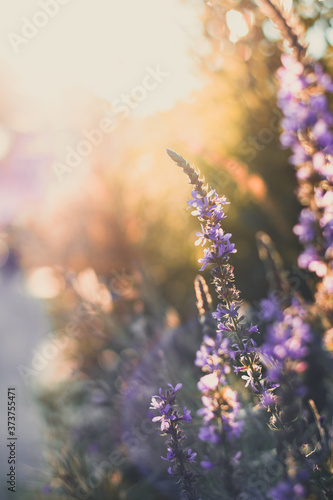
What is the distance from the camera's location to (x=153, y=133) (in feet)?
7.36

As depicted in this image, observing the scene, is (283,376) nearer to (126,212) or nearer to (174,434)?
(174,434)

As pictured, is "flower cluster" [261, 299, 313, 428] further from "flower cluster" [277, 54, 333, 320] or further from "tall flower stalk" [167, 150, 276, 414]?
"flower cluster" [277, 54, 333, 320]

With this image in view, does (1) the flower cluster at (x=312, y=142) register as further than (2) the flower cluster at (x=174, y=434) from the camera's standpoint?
Yes

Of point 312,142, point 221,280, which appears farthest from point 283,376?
point 312,142

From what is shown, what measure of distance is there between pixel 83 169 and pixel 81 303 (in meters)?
0.97

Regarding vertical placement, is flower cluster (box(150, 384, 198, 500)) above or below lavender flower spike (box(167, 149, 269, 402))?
below

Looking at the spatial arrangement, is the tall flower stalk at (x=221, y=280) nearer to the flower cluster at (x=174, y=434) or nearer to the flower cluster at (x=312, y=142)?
the flower cluster at (x=174, y=434)

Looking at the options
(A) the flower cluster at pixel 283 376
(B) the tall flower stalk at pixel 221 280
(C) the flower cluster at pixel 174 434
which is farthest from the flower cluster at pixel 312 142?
(C) the flower cluster at pixel 174 434

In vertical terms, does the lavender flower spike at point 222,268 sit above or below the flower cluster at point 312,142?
below

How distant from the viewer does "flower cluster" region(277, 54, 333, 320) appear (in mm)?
983

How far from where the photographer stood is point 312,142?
1.02 m

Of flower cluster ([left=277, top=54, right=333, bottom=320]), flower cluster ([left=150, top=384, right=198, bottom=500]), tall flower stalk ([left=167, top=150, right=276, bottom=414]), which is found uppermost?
flower cluster ([left=277, top=54, right=333, bottom=320])

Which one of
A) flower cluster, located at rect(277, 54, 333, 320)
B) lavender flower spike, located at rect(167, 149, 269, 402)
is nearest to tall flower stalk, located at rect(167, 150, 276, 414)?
lavender flower spike, located at rect(167, 149, 269, 402)

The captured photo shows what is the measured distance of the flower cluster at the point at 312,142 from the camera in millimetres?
983
